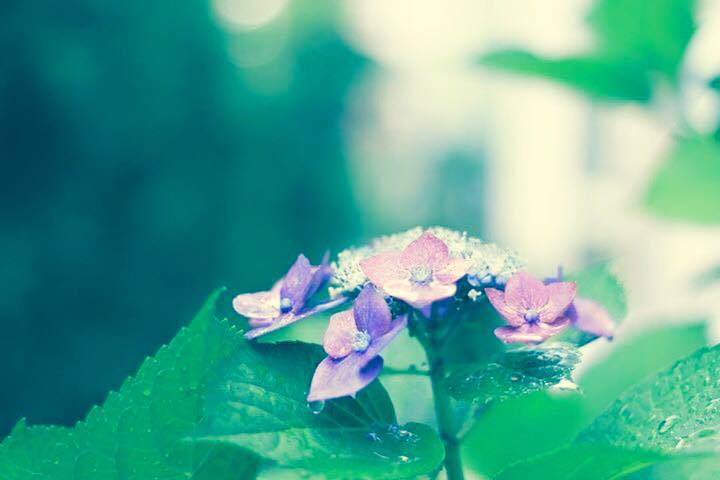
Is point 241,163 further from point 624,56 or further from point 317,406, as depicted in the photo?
point 317,406

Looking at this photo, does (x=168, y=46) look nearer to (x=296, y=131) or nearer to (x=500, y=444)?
(x=296, y=131)

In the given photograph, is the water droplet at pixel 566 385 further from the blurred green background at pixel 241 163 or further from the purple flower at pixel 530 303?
the blurred green background at pixel 241 163

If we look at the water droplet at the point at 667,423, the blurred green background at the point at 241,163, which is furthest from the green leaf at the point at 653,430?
the blurred green background at the point at 241,163

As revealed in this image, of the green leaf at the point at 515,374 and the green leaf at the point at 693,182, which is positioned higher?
the green leaf at the point at 693,182

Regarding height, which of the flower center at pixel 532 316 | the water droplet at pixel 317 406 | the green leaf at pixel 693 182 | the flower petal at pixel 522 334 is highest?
the green leaf at pixel 693 182

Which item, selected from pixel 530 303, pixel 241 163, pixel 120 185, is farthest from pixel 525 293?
pixel 241 163

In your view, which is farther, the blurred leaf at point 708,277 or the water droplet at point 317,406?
the blurred leaf at point 708,277
